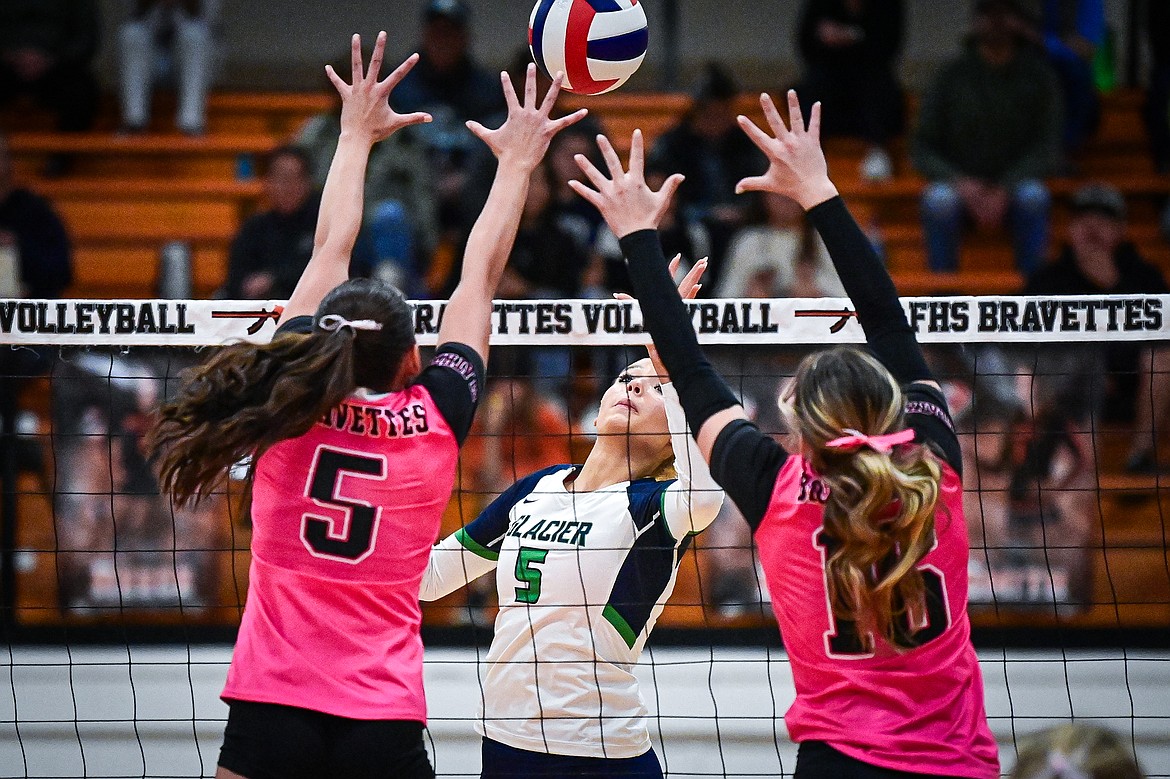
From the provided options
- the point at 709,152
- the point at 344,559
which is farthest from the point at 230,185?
the point at 344,559

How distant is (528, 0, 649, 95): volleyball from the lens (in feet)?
13.4

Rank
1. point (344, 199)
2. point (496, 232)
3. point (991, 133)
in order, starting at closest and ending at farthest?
point (496, 232) < point (344, 199) < point (991, 133)

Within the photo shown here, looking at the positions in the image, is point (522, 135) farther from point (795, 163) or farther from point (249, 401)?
point (249, 401)

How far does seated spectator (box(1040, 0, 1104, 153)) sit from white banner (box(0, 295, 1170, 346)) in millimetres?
7015

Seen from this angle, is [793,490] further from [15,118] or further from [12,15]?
[15,118]

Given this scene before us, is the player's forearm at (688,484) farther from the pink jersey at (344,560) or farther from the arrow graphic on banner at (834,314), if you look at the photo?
the pink jersey at (344,560)

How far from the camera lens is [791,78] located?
38.7ft

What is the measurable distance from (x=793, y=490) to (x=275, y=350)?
1.08 m

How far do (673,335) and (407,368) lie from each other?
600mm

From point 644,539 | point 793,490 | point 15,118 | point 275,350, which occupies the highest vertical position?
point 15,118

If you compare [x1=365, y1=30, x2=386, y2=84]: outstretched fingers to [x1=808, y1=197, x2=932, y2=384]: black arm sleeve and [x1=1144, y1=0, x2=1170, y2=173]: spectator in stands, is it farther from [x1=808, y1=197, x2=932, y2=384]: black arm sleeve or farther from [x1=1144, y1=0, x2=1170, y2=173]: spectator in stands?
[x1=1144, y1=0, x2=1170, y2=173]: spectator in stands

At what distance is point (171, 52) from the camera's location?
11.1 m

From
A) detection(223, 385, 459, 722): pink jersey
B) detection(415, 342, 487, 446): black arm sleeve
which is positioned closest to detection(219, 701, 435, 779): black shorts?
detection(223, 385, 459, 722): pink jersey

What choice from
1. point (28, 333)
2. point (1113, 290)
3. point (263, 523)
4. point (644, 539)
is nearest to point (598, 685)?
point (644, 539)
